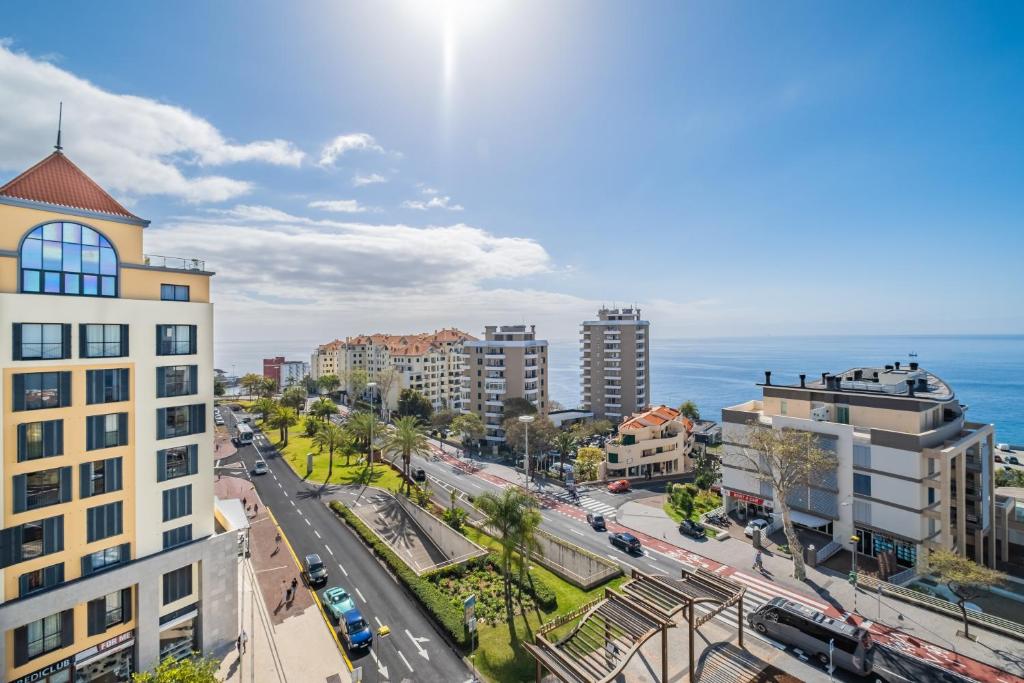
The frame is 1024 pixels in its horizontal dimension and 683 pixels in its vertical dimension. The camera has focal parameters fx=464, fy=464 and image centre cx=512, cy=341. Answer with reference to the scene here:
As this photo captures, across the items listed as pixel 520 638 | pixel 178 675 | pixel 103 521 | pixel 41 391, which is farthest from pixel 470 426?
pixel 178 675

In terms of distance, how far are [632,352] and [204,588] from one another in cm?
9091

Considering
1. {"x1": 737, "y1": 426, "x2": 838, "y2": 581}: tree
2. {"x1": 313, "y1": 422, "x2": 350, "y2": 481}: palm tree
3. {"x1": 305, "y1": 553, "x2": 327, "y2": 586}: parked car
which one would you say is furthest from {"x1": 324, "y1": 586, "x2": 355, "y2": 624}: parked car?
{"x1": 313, "y1": 422, "x2": 350, "y2": 481}: palm tree

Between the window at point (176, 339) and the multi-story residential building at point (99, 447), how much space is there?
8 cm

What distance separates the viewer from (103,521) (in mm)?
24609

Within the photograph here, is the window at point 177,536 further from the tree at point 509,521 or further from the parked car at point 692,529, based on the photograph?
the parked car at point 692,529

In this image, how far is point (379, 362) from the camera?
133 m

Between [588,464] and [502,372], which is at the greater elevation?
[502,372]

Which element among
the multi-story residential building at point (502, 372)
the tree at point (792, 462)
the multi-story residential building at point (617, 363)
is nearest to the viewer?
the tree at point (792, 462)

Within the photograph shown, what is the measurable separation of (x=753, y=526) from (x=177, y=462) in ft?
157

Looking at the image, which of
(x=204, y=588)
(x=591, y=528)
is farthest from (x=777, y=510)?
(x=204, y=588)

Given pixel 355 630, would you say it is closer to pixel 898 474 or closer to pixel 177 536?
pixel 177 536

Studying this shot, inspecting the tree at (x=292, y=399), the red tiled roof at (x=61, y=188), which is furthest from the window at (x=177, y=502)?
the tree at (x=292, y=399)

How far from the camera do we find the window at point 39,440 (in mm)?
22297

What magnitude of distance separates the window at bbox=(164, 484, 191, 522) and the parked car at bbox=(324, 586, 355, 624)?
10592mm
